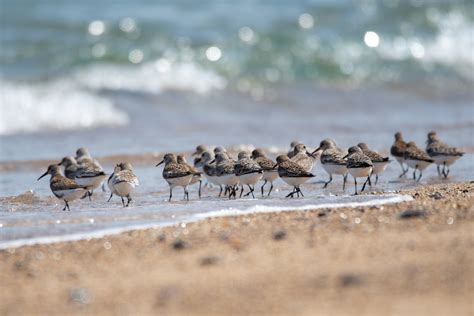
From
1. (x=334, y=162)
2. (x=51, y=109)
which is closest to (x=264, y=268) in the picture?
(x=334, y=162)

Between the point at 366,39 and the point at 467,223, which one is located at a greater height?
the point at 366,39

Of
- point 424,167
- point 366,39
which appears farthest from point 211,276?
point 366,39

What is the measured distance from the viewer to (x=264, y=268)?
23.7ft

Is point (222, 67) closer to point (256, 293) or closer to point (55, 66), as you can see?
point (55, 66)

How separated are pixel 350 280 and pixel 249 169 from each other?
492 centimetres

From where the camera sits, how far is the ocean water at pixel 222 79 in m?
17.3

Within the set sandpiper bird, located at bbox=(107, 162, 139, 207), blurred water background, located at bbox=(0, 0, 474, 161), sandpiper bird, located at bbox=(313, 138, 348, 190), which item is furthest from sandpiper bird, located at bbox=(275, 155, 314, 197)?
blurred water background, located at bbox=(0, 0, 474, 161)

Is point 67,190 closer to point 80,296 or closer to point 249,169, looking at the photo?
point 249,169

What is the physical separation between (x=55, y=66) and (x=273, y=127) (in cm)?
662

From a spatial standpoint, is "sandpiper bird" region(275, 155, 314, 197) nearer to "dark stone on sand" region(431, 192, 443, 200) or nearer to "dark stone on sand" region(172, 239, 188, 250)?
"dark stone on sand" region(431, 192, 443, 200)

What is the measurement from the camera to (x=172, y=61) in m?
23.8

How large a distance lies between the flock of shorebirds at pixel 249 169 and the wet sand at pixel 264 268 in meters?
2.51

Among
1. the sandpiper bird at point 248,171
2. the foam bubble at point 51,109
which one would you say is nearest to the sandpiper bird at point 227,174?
the sandpiper bird at point 248,171

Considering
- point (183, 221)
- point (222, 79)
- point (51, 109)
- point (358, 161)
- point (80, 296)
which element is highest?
point (222, 79)
